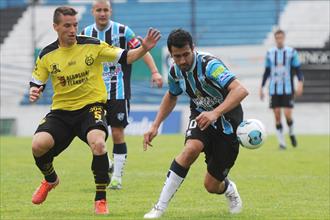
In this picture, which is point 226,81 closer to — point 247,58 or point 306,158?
point 306,158

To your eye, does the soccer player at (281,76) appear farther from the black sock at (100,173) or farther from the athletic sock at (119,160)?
the black sock at (100,173)

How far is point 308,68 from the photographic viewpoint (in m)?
28.0

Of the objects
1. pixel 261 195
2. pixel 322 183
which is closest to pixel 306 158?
pixel 322 183

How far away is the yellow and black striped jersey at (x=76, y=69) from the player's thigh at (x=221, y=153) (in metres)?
1.29

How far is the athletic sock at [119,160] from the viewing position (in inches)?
428

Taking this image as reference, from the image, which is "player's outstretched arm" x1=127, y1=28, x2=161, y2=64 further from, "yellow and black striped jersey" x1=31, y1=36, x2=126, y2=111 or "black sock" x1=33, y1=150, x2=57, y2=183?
"black sock" x1=33, y1=150, x2=57, y2=183

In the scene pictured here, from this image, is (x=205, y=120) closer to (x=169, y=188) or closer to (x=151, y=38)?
(x=169, y=188)

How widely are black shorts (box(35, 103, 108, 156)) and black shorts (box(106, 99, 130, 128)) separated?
90.8 inches

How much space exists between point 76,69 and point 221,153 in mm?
1712

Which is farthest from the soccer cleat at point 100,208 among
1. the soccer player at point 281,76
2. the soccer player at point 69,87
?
the soccer player at point 281,76

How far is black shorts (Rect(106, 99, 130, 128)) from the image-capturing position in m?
11.0

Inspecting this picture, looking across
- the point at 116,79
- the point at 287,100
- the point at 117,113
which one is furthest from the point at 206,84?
the point at 287,100

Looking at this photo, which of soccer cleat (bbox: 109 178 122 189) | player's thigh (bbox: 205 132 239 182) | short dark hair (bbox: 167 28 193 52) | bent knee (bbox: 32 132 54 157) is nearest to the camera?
short dark hair (bbox: 167 28 193 52)

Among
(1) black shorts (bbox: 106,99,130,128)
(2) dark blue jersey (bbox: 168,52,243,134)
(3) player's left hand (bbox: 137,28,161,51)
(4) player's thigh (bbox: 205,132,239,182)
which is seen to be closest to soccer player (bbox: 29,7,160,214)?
(3) player's left hand (bbox: 137,28,161,51)
